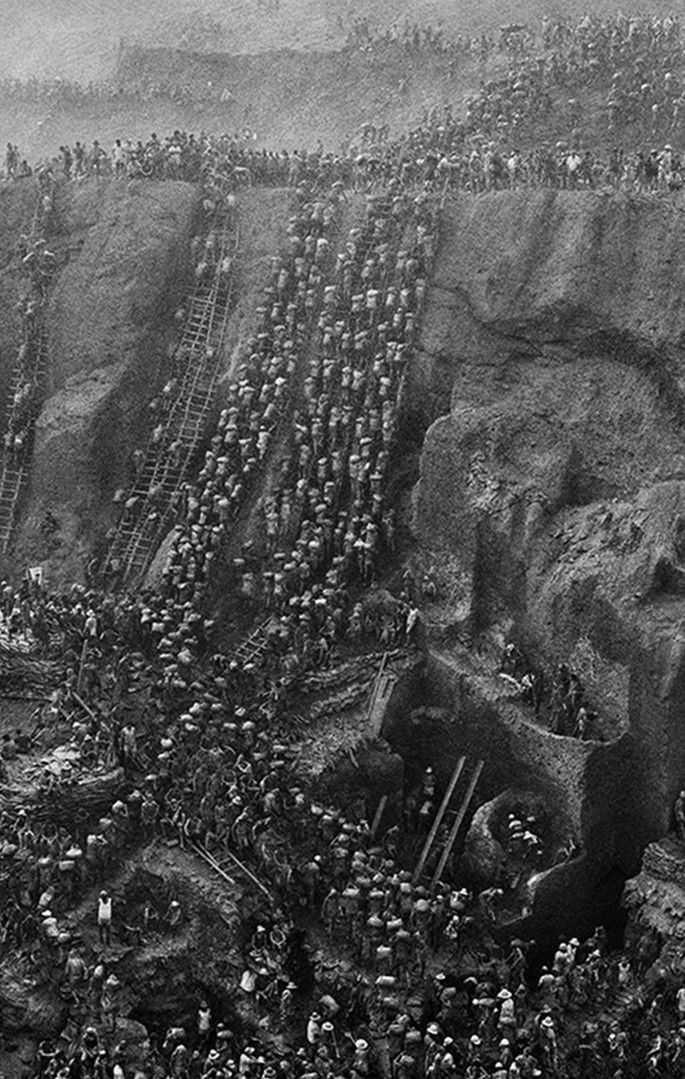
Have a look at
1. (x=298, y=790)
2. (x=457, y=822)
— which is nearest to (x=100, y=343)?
(x=298, y=790)

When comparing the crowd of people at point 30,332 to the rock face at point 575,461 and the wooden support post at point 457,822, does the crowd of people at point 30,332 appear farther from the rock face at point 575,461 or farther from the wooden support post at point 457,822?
the wooden support post at point 457,822

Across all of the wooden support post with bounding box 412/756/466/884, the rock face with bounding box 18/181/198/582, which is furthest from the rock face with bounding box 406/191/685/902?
the rock face with bounding box 18/181/198/582

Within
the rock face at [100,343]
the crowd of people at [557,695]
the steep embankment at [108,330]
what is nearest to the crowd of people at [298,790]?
the steep embankment at [108,330]

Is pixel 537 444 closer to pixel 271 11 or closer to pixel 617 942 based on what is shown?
pixel 617 942

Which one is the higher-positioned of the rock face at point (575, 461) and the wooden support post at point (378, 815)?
the rock face at point (575, 461)

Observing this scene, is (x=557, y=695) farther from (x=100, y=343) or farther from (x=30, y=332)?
(x=30, y=332)

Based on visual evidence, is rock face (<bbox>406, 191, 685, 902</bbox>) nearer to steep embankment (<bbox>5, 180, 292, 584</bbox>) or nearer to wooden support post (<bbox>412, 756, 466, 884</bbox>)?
wooden support post (<bbox>412, 756, 466, 884</bbox>)
